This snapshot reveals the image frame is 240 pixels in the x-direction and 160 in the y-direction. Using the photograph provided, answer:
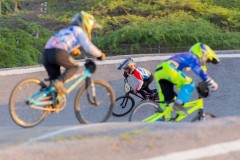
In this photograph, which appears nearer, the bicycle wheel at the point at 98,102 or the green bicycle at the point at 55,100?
the green bicycle at the point at 55,100

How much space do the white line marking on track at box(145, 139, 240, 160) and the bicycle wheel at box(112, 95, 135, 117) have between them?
8549mm

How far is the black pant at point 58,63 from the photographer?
815cm

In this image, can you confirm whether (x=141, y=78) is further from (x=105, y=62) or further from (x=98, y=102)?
(x=98, y=102)

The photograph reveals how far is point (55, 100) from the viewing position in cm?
836

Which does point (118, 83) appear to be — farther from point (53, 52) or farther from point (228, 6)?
point (228, 6)

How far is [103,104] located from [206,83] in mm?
1721

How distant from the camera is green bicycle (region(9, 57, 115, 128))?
8281 millimetres

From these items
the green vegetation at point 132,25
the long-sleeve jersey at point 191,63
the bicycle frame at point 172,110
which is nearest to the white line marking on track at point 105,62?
the green vegetation at point 132,25

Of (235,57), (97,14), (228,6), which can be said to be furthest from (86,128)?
(228,6)

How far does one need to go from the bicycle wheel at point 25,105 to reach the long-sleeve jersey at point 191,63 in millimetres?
2418

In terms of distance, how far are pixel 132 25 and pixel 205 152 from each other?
2347 centimetres

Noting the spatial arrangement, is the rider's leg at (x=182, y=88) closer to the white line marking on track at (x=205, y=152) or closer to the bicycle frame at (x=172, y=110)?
the bicycle frame at (x=172, y=110)

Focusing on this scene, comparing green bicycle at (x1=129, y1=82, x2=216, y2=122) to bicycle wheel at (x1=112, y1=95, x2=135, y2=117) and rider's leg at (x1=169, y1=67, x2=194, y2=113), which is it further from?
bicycle wheel at (x1=112, y1=95, x2=135, y2=117)

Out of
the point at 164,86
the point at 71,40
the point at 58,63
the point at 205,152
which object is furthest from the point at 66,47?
the point at 205,152
